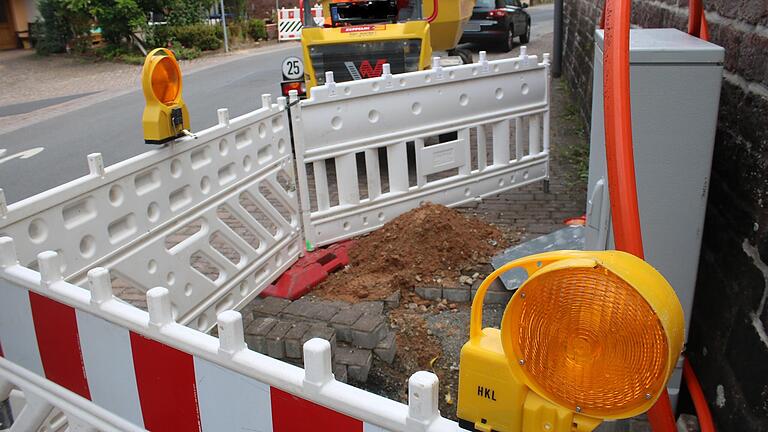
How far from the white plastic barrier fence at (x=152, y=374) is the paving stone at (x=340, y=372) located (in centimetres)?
141

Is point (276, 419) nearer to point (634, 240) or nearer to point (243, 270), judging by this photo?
point (634, 240)

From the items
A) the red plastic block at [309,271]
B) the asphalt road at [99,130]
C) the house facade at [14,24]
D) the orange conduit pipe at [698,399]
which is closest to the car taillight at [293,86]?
the asphalt road at [99,130]

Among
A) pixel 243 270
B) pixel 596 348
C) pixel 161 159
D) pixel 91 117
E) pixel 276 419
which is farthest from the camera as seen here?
pixel 91 117

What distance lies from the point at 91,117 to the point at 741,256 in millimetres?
13270

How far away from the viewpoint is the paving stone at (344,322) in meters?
3.71

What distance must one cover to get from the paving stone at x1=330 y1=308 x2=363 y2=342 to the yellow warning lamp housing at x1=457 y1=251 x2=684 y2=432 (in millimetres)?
2267

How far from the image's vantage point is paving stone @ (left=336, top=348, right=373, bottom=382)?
3469 millimetres

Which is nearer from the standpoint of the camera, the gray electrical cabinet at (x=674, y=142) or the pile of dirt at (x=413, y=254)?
the gray electrical cabinet at (x=674, y=142)

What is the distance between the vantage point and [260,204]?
183 inches

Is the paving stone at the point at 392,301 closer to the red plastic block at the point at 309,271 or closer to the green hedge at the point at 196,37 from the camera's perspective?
the red plastic block at the point at 309,271

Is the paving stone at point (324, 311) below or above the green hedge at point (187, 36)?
below

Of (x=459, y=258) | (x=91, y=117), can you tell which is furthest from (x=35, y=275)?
(x=91, y=117)

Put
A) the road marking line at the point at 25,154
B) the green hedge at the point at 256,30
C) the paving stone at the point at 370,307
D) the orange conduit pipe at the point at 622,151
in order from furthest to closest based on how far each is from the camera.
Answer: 1. the green hedge at the point at 256,30
2. the road marking line at the point at 25,154
3. the paving stone at the point at 370,307
4. the orange conduit pipe at the point at 622,151

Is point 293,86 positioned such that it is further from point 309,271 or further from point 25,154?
point 25,154
